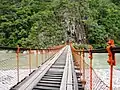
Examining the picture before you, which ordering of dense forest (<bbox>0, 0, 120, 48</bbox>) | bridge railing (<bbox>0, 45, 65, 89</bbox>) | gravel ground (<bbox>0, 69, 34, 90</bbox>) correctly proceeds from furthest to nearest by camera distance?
dense forest (<bbox>0, 0, 120, 48</bbox>), gravel ground (<bbox>0, 69, 34, 90</bbox>), bridge railing (<bbox>0, 45, 65, 89</bbox>)

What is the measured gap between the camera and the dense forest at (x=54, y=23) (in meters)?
40.4

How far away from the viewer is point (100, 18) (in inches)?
2009

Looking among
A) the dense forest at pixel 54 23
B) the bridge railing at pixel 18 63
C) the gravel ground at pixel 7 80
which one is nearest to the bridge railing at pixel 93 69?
the bridge railing at pixel 18 63

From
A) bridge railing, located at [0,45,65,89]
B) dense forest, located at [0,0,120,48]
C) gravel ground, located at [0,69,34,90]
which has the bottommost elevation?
gravel ground, located at [0,69,34,90]

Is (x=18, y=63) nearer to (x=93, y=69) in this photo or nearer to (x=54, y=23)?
(x=93, y=69)

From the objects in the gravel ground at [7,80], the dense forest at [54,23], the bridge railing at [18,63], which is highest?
the dense forest at [54,23]

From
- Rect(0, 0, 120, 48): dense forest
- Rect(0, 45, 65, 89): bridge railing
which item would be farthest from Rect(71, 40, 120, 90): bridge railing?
Rect(0, 0, 120, 48): dense forest

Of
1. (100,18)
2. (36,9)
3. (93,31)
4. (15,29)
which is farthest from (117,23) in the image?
(15,29)

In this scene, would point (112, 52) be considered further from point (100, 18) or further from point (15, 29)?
point (100, 18)

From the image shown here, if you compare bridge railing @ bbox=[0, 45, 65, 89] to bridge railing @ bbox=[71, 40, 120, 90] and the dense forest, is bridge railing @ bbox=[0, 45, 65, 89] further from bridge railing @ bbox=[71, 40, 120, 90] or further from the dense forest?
the dense forest

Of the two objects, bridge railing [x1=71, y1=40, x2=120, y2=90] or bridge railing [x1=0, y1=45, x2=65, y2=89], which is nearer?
bridge railing [x1=71, y1=40, x2=120, y2=90]

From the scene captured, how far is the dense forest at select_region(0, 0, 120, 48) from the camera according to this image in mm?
40438

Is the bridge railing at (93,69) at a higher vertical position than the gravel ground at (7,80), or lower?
higher

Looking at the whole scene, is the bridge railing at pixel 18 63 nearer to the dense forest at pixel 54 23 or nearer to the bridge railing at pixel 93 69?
the bridge railing at pixel 93 69
